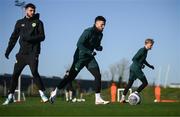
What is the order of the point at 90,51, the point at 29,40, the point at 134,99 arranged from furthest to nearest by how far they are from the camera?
the point at 134,99 → the point at 90,51 → the point at 29,40

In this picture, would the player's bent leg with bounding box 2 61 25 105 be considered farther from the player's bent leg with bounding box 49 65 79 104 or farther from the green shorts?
the green shorts

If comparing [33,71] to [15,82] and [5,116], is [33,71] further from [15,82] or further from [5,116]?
[5,116]

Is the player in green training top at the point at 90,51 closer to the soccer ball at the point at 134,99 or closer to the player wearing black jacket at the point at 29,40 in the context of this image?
the player wearing black jacket at the point at 29,40

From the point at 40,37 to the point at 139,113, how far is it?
342 cm

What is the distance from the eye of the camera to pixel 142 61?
13.9 meters

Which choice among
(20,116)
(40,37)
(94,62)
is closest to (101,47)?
(94,62)

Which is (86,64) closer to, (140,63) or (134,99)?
(134,99)

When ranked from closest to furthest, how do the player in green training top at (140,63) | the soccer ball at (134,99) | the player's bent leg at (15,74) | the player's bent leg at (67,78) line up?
the player's bent leg at (15,74) → the player's bent leg at (67,78) → the soccer ball at (134,99) → the player in green training top at (140,63)

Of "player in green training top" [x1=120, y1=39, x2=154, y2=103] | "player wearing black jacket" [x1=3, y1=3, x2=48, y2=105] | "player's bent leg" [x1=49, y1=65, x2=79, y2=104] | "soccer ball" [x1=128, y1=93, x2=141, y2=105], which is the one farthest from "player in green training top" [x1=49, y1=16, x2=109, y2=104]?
"player in green training top" [x1=120, y1=39, x2=154, y2=103]

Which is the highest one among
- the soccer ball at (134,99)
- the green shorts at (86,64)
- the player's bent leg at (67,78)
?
the green shorts at (86,64)

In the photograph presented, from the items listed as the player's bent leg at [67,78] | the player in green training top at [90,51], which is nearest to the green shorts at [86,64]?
the player in green training top at [90,51]

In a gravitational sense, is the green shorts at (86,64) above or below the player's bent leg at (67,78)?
above

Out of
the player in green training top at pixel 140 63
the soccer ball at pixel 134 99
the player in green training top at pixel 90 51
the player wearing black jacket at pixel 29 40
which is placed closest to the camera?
the player wearing black jacket at pixel 29 40

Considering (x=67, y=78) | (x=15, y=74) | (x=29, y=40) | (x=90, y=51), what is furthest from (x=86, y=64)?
(x=15, y=74)
